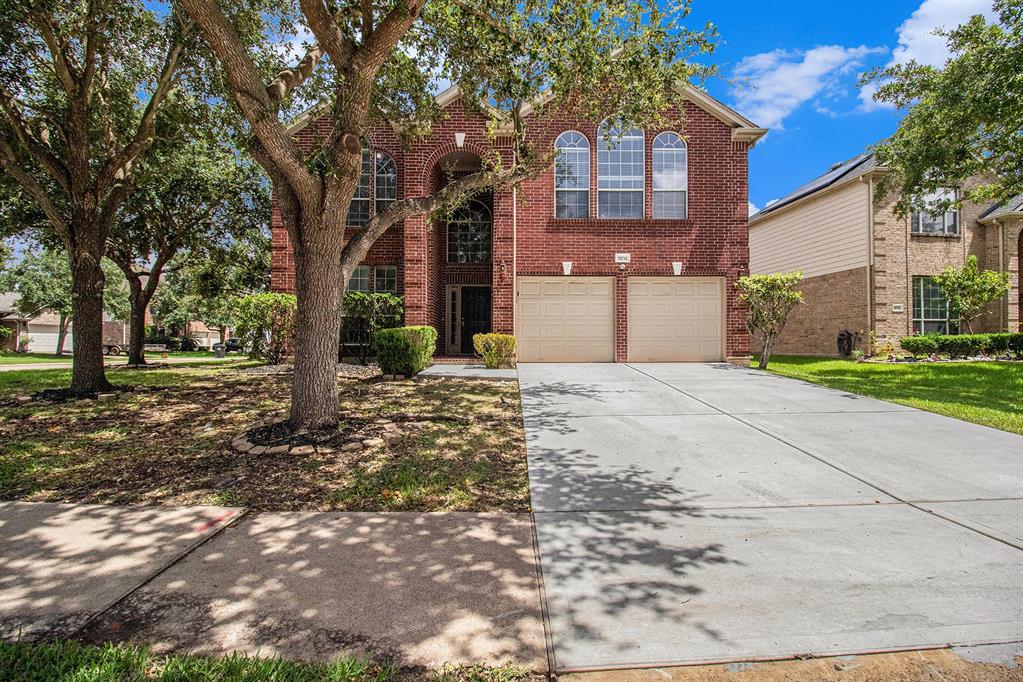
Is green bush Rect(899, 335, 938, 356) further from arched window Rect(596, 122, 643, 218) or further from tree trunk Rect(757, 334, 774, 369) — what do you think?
arched window Rect(596, 122, 643, 218)

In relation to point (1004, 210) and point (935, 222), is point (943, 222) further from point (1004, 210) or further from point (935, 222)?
point (1004, 210)

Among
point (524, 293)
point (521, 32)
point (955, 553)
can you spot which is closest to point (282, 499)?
point (955, 553)

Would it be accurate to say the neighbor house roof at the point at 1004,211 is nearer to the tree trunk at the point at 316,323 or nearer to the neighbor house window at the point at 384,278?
the neighbor house window at the point at 384,278

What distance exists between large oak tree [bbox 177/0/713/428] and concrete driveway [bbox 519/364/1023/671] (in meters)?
3.11

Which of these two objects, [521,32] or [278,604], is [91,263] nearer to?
[521,32]

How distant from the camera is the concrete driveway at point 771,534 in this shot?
2410 mm

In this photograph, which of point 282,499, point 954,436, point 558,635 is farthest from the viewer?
point 954,436

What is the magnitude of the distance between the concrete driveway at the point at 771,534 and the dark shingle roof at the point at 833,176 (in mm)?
14206

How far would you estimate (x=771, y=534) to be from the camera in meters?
3.48

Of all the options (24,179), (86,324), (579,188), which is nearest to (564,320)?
(579,188)

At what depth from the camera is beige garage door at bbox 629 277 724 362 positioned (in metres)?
13.9

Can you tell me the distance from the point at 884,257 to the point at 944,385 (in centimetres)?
858

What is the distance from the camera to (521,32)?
23.9 ft

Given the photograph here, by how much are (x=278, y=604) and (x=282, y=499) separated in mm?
1707
